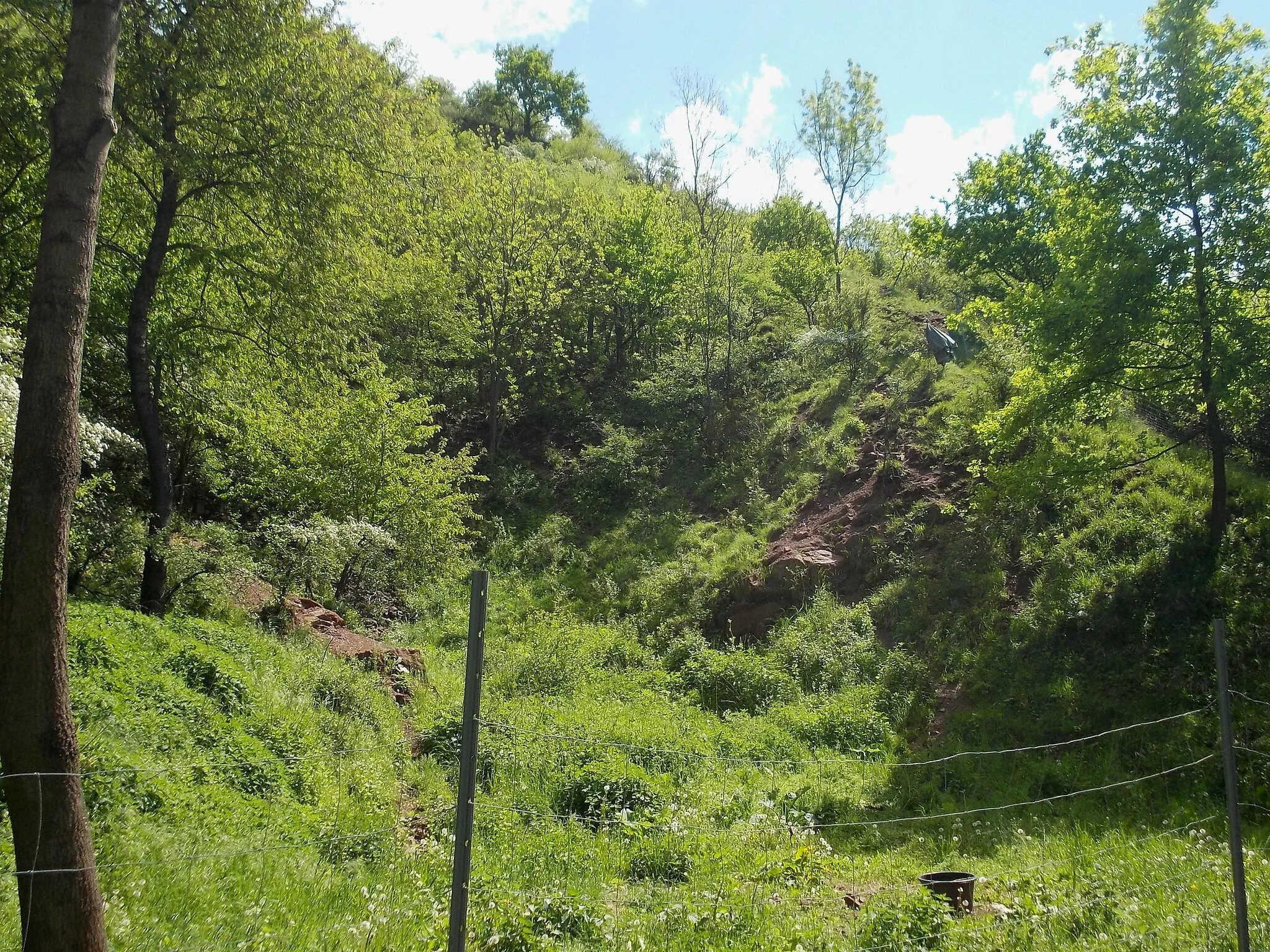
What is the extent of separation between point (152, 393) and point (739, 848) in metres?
10.6

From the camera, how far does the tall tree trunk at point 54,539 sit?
4016 mm

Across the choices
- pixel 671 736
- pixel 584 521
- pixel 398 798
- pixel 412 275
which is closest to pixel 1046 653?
pixel 671 736

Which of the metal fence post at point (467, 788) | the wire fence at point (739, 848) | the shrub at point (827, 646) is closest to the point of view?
the metal fence post at point (467, 788)

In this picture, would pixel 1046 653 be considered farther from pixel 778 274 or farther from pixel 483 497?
pixel 778 274

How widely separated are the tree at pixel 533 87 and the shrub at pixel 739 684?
56927mm

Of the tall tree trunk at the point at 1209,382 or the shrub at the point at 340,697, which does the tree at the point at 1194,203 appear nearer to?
the tall tree trunk at the point at 1209,382

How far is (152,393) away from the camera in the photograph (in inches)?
503

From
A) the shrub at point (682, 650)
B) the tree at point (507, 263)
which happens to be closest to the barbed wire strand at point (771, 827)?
the shrub at point (682, 650)

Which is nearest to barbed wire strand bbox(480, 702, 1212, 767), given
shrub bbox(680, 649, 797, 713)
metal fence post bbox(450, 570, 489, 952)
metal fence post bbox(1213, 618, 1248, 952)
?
metal fence post bbox(450, 570, 489, 952)

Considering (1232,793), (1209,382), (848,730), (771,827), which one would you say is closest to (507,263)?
(848,730)

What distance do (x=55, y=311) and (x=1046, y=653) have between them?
42.4 feet

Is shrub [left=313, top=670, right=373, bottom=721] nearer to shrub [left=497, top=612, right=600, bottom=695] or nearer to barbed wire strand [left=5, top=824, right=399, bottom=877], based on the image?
shrub [left=497, top=612, right=600, bottom=695]

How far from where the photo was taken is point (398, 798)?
8.64 m

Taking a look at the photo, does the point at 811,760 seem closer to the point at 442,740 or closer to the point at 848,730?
the point at 848,730
